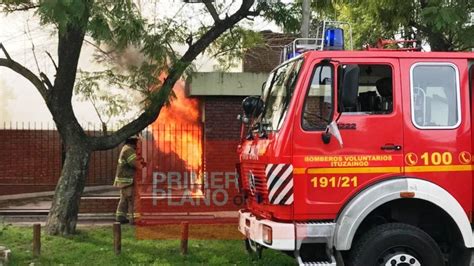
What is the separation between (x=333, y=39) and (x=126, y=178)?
562 centimetres

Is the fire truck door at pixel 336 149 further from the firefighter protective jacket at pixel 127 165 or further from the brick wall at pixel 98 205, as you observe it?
the brick wall at pixel 98 205

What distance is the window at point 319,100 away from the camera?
5.70 m

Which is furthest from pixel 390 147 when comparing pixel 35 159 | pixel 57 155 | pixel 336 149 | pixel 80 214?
pixel 35 159

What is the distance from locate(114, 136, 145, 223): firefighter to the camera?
10484 millimetres

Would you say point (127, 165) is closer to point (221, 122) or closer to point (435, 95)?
point (221, 122)

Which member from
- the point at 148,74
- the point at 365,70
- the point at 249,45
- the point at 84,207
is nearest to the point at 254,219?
the point at 365,70

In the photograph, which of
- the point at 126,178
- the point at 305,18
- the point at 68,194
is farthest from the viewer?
the point at 126,178

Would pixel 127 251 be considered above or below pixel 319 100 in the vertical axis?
below

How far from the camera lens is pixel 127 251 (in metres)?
8.07

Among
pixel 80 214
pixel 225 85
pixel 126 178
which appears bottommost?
pixel 80 214

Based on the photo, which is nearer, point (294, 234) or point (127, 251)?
point (294, 234)

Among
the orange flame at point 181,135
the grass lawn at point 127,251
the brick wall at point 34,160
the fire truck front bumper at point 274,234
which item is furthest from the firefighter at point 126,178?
the fire truck front bumper at point 274,234

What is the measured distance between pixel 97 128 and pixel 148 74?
826 cm

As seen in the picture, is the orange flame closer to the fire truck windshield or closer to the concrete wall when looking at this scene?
the concrete wall
